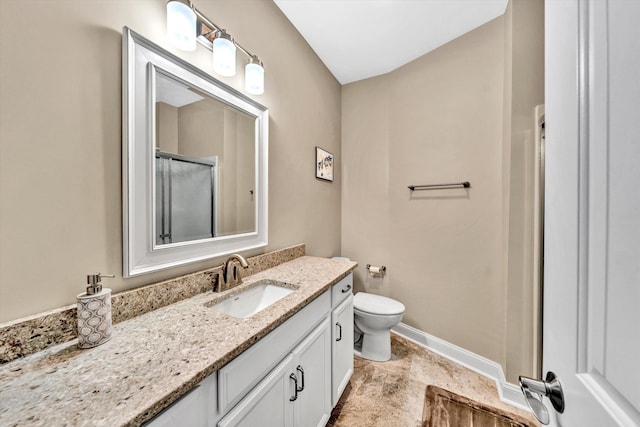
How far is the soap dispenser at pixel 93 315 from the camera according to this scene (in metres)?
0.69

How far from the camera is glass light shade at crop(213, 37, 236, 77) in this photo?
1.15 m

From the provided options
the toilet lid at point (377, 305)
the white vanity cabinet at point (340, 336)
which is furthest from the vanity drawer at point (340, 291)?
the toilet lid at point (377, 305)

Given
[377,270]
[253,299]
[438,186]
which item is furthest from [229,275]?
[438,186]

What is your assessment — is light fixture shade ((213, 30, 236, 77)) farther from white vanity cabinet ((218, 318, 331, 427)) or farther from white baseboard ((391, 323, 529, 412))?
white baseboard ((391, 323, 529, 412))

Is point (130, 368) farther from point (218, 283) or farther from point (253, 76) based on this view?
point (253, 76)

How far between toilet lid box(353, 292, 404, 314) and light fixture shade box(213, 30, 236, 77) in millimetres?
1888

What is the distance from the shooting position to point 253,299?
4.23 feet

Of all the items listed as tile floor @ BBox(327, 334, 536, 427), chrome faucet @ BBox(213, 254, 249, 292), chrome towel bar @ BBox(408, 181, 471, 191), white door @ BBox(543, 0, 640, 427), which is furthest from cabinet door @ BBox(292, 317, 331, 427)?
chrome towel bar @ BBox(408, 181, 471, 191)

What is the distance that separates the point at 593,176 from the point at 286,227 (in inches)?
62.5

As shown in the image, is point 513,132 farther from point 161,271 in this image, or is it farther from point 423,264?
point 161,271

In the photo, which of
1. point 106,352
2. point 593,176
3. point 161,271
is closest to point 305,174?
point 161,271

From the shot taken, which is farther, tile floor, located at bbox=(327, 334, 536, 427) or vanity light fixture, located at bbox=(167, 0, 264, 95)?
tile floor, located at bbox=(327, 334, 536, 427)

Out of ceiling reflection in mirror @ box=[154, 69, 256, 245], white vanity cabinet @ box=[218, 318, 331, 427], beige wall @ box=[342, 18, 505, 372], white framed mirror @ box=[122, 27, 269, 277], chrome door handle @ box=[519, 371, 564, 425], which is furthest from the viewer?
beige wall @ box=[342, 18, 505, 372]

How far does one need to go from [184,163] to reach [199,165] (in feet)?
0.26
